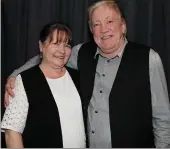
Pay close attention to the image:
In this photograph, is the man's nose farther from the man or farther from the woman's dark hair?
the woman's dark hair

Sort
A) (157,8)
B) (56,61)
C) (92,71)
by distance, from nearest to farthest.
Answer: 1. (56,61)
2. (92,71)
3. (157,8)

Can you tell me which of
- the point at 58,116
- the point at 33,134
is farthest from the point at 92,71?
the point at 33,134

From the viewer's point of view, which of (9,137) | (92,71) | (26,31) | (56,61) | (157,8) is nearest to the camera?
(9,137)

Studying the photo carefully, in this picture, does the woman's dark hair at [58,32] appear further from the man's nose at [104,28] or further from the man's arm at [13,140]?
the man's arm at [13,140]

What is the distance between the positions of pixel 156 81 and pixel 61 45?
0.56 m

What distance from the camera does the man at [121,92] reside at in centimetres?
160

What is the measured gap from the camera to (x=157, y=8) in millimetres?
1941

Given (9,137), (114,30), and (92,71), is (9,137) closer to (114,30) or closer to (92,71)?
(92,71)

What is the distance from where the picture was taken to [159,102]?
160 cm

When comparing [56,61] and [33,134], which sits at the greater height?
[56,61]

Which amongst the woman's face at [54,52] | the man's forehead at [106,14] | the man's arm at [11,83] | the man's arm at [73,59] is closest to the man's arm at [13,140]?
the man's arm at [11,83]

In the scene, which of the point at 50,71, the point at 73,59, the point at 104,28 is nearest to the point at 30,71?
the point at 50,71

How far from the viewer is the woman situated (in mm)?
1468

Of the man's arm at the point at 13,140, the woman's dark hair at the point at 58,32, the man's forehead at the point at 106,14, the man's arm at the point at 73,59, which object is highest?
the man's forehead at the point at 106,14
